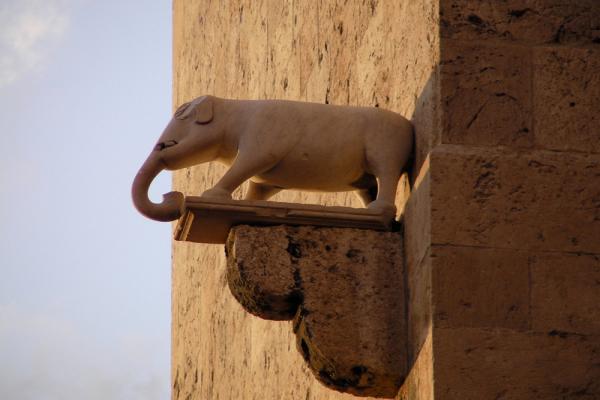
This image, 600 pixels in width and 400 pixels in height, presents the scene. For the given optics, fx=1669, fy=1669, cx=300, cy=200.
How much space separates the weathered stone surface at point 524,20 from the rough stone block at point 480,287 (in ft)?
2.29

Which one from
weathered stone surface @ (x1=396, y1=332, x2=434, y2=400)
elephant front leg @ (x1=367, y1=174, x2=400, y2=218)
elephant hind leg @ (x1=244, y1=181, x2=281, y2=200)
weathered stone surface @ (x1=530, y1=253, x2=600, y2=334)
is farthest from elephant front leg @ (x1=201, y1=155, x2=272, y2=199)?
weathered stone surface @ (x1=530, y1=253, x2=600, y2=334)

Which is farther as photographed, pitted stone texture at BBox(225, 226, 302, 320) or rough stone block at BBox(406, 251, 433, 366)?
pitted stone texture at BBox(225, 226, 302, 320)

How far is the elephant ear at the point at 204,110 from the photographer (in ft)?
17.9

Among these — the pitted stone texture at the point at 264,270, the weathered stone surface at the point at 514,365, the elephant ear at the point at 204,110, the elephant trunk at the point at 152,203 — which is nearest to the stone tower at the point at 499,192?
the weathered stone surface at the point at 514,365

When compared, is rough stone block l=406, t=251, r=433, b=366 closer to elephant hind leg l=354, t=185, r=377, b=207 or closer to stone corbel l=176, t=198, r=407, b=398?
stone corbel l=176, t=198, r=407, b=398

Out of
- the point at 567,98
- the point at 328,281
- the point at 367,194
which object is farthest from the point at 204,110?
the point at 567,98

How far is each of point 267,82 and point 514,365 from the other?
339cm

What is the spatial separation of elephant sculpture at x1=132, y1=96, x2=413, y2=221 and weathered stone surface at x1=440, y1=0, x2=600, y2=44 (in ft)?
1.25

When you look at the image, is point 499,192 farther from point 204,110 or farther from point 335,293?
point 204,110

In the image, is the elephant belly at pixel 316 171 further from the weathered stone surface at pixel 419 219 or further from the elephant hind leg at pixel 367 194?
the weathered stone surface at pixel 419 219

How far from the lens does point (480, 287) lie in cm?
482

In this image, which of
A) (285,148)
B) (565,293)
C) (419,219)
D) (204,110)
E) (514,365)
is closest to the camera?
(514,365)

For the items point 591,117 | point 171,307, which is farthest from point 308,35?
point 171,307

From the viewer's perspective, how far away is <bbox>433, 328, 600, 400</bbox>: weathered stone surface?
4.69 m
